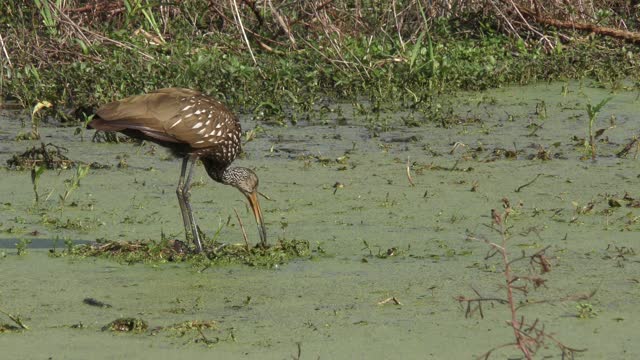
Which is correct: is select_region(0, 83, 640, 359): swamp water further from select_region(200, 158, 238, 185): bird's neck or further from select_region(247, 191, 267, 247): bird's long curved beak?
select_region(200, 158, 238, 185): bird's neck

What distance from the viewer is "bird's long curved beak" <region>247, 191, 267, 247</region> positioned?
6.09 metres

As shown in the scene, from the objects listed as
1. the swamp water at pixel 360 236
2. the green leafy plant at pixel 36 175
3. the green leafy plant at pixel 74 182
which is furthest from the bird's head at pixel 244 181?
the green leafy plant at pixel 36 175

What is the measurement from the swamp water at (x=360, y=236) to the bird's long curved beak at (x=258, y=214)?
4.1 inches

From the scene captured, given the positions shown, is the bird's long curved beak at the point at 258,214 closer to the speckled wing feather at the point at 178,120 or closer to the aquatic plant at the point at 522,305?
the speckled wing feather at the point at 178,120

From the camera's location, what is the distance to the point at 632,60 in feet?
32.7

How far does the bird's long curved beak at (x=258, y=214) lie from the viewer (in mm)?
6086

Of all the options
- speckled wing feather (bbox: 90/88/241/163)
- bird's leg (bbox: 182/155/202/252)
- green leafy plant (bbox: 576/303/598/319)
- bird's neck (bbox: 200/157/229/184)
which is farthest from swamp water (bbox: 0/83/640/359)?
speckled wing feather (bbox: 90/88/241/163)

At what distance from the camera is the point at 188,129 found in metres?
6.27

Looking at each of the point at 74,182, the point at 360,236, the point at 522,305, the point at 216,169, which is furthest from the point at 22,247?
the point at 522,305

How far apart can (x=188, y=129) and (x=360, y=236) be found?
1003mm

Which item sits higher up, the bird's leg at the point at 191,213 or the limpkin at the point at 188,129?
the limpkin at the point at 188,129

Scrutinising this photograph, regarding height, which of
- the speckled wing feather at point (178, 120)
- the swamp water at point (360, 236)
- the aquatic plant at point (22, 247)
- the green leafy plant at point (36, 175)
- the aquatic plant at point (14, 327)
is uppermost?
the speckled wing feather at point (178, 120)

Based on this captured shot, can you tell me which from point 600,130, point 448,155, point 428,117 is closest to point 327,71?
point 428,117

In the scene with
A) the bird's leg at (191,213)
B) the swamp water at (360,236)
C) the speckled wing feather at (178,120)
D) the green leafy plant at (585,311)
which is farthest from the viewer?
the speckled wing feather at (178,120)
